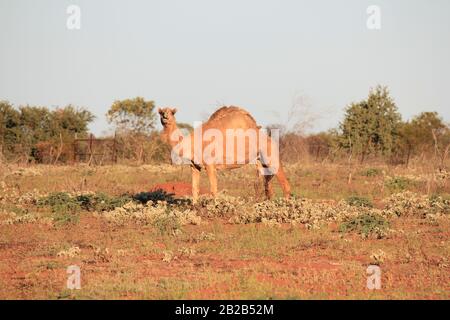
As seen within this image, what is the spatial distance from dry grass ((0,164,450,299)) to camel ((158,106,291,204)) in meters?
0.97

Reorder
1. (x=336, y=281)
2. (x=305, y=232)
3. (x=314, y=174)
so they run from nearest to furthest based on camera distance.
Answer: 1. (x=336, y=281)
2. (x=305, y=232)
3. (x=314, y=174)

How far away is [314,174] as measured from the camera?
3209cm

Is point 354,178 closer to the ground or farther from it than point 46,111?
closer to the ground

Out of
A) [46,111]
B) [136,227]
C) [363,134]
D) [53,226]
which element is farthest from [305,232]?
[46,111]

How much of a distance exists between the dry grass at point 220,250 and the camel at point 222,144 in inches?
38.2

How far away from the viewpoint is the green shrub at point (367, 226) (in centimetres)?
1323

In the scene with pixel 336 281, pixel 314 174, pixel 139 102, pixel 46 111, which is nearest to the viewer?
pixel 336 281

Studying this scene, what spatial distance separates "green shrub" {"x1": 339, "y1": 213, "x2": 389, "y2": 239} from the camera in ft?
43.4

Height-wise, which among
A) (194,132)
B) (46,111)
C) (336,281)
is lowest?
(336,281)

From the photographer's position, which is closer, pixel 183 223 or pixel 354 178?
pixel 183 223

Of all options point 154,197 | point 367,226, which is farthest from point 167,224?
point 154,197

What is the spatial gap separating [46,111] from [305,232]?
4193 centimetres

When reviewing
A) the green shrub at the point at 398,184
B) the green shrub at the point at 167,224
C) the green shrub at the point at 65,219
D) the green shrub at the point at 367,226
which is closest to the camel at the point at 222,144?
the green shrub at the point at 167,224
